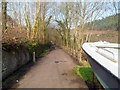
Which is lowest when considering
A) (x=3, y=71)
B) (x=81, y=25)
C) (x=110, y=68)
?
(x=3, y=71)

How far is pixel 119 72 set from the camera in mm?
2314

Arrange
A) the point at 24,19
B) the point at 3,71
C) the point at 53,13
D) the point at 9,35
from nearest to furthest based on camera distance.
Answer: the point at 3,71 < the point at 9,35 < the point at 24,19 < the point at 53,13

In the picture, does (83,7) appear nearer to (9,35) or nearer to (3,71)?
(9,35)

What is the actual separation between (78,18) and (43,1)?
9518 millimetres

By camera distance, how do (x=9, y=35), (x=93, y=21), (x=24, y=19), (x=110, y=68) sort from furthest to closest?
(x=24, y=19) < (x=93, y=21) < (x=9, y=35) < (x=110, y=68)

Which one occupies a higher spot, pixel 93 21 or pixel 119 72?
pixel 93 21

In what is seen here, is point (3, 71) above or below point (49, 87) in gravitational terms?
above

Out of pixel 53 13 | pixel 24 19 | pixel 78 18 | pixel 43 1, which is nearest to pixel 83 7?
pixel 78 18

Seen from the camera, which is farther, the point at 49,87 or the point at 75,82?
the point at 75,82

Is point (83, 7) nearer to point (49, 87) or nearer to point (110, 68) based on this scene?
point (49, 87)

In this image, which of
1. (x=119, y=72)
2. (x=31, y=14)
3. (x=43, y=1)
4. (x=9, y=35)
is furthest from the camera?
(x=43, y=1)

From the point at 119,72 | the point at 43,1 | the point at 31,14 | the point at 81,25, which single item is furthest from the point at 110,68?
the point at 43,1

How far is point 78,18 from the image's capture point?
15.4 m

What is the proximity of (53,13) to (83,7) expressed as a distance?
14.7m
